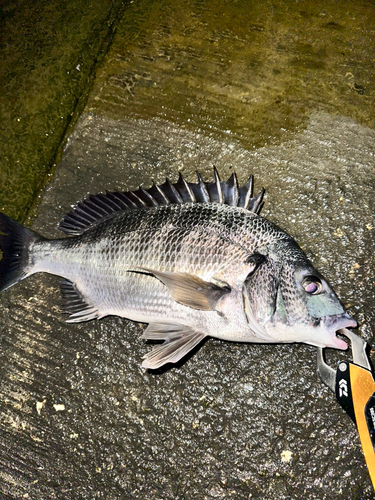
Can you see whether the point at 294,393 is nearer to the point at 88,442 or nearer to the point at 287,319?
the point at 287,319

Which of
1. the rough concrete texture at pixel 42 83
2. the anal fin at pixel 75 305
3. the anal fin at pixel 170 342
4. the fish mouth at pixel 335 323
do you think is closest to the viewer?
the fish mouth at pixel 335 323

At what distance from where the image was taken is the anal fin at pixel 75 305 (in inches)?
105

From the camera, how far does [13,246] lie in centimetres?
281

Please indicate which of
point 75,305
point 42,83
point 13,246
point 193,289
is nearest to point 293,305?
point 193,289

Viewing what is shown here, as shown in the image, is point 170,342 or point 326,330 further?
point 170,342

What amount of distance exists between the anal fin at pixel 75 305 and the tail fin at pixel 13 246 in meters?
0.34

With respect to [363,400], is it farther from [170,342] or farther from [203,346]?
[170,342]

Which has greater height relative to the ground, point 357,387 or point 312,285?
point 312,285

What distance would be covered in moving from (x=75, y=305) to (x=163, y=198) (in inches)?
37.9

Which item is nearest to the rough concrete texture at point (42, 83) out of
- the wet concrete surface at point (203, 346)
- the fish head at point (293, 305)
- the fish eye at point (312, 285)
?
the wet concrete surface at point (203, 346)

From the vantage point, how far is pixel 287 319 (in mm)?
2154

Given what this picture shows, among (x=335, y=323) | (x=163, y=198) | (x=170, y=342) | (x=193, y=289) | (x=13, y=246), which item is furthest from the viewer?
(x=13, y=246)

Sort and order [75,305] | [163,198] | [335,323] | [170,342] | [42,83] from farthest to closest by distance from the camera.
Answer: [42,83]
[75,305]
[163,198]
[170,342]
[335,323]

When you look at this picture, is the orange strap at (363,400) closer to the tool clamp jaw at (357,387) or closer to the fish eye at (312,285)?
the tool clamp jaw at (357,387)
